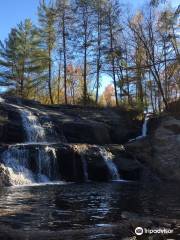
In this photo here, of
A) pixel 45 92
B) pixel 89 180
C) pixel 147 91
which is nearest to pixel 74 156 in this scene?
pixel 89 180

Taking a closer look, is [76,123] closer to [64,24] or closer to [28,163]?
[28,163]

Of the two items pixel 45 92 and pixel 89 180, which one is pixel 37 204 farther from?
pixel 45 92

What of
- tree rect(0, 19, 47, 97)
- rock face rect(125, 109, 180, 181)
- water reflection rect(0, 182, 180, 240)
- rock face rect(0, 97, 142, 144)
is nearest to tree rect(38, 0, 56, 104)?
tree rect(0, 19, 47, 97)

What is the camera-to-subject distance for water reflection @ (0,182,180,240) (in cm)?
1130

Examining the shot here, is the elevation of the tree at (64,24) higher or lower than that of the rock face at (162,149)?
higher

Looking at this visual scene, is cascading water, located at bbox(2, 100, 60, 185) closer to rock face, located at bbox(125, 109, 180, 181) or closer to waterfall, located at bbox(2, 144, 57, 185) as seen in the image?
waterfall, located at bbox(2, 144, 57, 185)

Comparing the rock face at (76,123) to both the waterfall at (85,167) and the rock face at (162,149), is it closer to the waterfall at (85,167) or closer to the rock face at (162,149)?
the rock face at (162,149)

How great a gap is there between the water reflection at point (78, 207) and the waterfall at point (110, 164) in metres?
5.19

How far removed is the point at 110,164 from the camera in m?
25.9

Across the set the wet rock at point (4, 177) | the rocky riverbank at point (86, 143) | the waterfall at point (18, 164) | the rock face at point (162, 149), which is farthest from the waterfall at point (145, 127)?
the wet rock at point (4, 177)

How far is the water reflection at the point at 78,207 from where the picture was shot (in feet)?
37.1

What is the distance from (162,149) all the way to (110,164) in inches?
155

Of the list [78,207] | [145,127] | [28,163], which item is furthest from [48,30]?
[78,207]

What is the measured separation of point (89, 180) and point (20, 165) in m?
4.12
